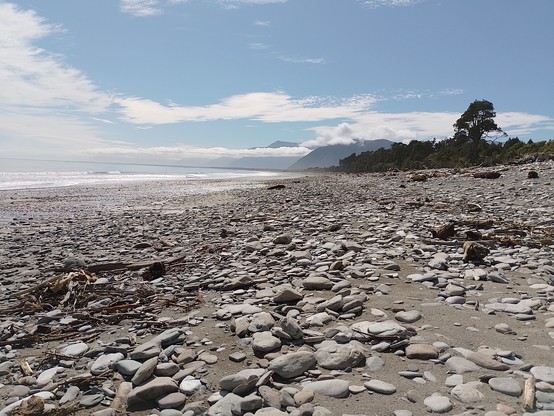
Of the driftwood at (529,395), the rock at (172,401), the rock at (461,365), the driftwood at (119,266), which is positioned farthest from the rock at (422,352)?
the driftwood at (119,266)

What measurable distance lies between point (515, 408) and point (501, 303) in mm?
2069

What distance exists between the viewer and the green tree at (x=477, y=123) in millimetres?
48031

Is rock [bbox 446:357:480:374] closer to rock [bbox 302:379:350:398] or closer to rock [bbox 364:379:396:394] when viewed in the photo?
rock [bbox 364:379:396:394]

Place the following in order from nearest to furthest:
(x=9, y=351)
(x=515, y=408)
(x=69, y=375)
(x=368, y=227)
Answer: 1. (x=515, y=408)
2. (x=69, y=375)
3. (x=9, y=351)
4. (x=368, y=227)

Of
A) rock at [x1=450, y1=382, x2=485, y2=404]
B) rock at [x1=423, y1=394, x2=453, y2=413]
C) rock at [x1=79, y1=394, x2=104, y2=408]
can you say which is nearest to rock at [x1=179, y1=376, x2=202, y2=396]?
rock at [x1=79, y1=394, x2=104, y2=408]

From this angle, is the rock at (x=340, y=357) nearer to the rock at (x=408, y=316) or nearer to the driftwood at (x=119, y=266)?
the rock at (x=408, y=316)

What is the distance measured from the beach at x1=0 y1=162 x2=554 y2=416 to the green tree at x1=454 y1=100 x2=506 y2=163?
1791 inches

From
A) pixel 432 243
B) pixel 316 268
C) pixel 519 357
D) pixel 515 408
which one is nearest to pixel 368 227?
pixel 432 243

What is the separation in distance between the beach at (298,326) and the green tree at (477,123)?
1791 inches

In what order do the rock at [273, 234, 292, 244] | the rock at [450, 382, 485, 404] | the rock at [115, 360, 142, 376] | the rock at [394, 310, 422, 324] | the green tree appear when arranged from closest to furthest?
the rock at [450, 382, 485, 404]
the rock at [115, 360, 142, 376]
the rock at [394, 310, 422, 324]
the rock at [273, 234, 292, 244]
the green tree

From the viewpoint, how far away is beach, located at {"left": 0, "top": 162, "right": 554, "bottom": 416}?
2779 mm

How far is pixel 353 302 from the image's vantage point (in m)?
4.32

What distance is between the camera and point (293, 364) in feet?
10.1

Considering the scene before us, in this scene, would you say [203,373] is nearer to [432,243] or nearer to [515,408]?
[515,408]
